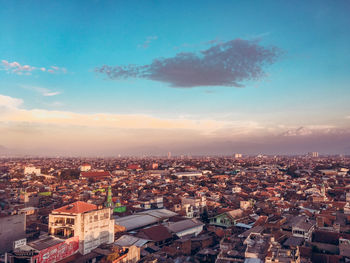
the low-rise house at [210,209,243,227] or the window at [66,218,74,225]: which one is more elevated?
the window at [66,218,74,225]

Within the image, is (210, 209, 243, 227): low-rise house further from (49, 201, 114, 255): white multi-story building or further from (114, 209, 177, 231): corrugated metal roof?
(49, 201, 114, 255): white multi-story building

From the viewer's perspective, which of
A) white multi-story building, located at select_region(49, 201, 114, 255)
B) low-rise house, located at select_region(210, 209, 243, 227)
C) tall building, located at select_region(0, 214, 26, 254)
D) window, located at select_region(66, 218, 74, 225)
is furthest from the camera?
low-rise house, located at select_region(210, 209, 243, 227)

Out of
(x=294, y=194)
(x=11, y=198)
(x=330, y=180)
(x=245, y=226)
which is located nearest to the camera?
(x=245, y=226)

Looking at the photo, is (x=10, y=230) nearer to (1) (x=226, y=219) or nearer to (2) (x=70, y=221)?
(2) (x=70, y=221)

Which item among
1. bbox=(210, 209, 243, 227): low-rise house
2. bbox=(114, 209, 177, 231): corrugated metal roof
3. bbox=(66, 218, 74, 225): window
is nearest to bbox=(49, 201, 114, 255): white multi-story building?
bbox=(66, 218, 74, 225): window

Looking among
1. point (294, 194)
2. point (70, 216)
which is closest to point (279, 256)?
point (70, 216)

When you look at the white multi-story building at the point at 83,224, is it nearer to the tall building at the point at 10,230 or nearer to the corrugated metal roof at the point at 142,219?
the tall building at the point at 10,230

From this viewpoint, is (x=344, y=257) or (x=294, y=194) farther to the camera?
(x=294, y=194)

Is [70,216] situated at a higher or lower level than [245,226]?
higher

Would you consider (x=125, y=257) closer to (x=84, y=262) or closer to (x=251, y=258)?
(x=84, y=262)
